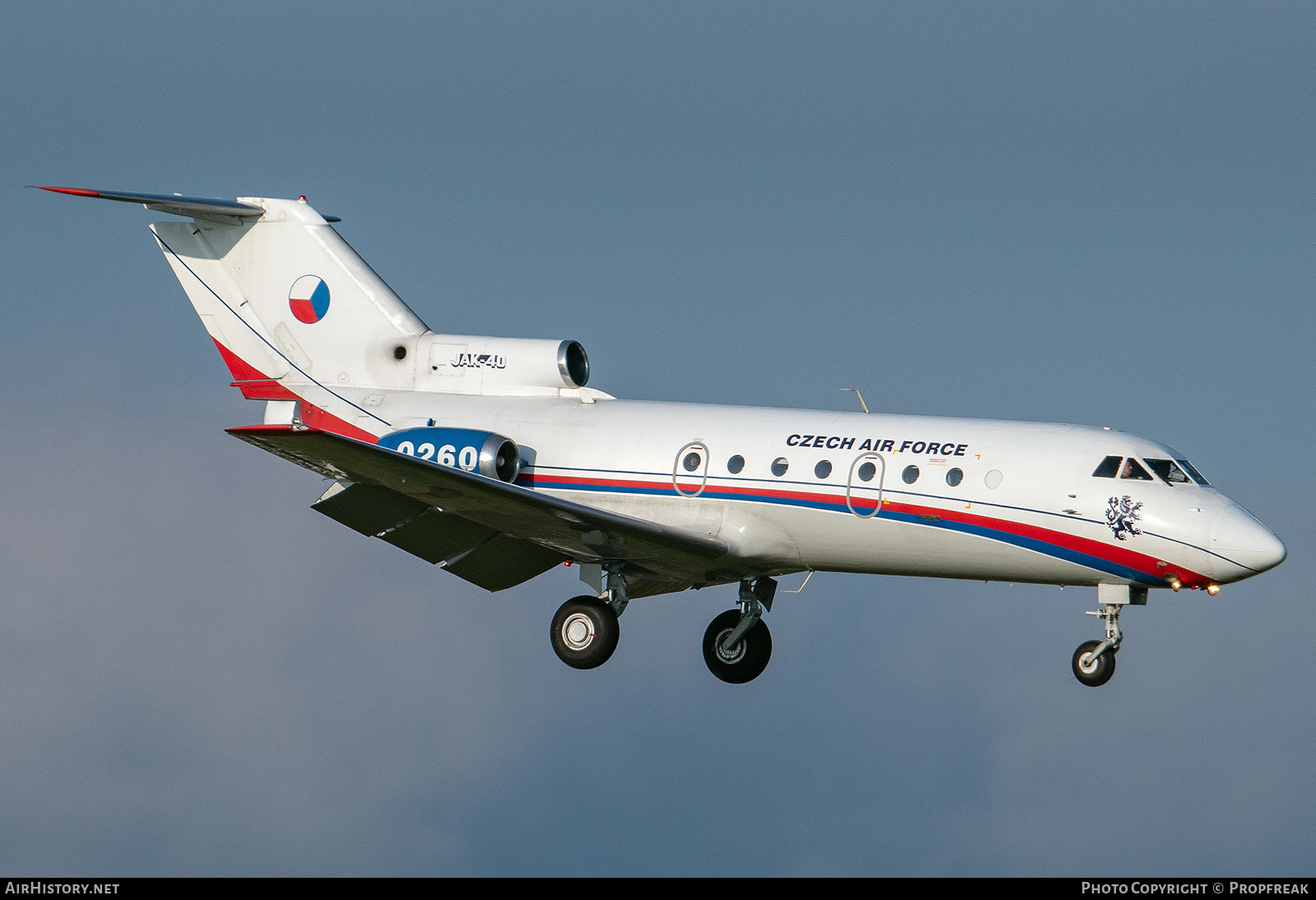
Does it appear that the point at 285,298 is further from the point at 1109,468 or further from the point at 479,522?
the point at 1109,468

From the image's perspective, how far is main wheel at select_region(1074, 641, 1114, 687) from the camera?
23.9 meters

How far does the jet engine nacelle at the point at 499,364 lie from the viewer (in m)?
28.1

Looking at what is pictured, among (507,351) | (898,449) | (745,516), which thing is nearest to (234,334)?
(507,351)

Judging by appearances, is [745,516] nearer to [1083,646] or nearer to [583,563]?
[583,563]

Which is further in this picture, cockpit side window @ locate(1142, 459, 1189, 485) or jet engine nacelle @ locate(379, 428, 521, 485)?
jet engine nacelle @ locate(379, 428, 521, 485)

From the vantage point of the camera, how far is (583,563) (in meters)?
27.1

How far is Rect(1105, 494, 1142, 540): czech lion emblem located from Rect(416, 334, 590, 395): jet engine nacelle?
9019mm

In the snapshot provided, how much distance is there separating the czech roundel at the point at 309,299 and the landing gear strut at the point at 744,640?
8.91 m

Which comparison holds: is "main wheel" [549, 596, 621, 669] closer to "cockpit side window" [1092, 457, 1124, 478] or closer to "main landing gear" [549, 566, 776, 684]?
"main landing gear" [549, 566, 776, 684]

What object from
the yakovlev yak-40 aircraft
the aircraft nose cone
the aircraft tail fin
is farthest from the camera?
the aircraft tail fin

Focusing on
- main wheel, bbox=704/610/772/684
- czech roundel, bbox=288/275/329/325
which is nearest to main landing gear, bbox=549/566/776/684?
main wheel, bbox=704/610/772/684

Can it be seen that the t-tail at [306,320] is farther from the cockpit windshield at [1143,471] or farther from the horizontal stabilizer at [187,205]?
the cockpit windshield at [1143,471]

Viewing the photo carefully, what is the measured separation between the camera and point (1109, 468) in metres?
24.1

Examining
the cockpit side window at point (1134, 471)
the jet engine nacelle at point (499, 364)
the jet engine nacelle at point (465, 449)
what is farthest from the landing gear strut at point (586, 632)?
the cockpit side window at point (1134, 471)
